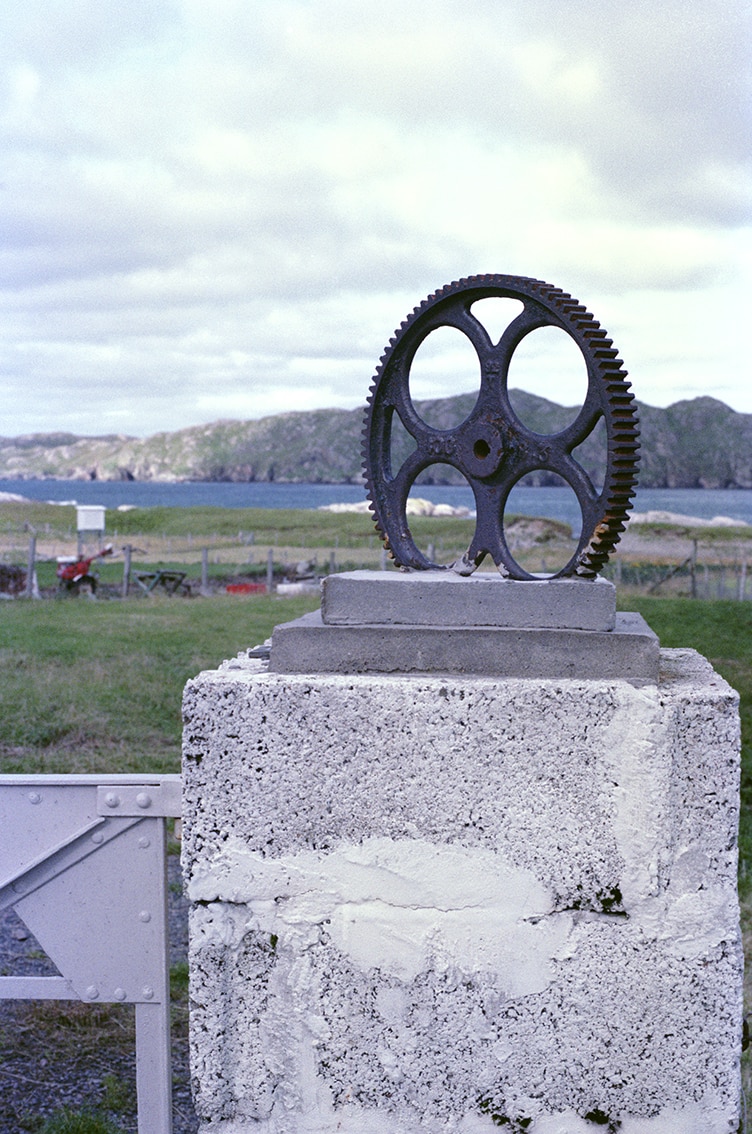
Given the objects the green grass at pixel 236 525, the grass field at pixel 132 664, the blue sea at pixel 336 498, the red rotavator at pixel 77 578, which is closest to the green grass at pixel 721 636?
the grass field at pixel 132 664

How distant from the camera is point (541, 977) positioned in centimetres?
183

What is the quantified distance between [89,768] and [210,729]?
20.7ft

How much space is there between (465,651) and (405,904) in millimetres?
464

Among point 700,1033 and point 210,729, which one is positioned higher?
point 210,729

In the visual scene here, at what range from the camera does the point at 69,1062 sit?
4051mm

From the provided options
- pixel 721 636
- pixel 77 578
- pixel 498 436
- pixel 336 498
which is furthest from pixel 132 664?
pixel 336 498

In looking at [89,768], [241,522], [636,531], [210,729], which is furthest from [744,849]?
[241,522]

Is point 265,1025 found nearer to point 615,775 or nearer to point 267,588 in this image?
point 615,775

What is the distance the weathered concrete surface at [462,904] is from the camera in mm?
1810

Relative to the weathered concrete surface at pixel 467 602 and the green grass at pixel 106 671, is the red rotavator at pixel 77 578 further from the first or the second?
the weathered concrete surface at pixel 467 602

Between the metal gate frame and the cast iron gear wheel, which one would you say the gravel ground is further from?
the cast iron gear wheel

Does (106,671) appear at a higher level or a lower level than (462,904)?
lower

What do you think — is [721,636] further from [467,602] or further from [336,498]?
[336,498]

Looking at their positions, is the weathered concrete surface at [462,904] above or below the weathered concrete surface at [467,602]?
below
